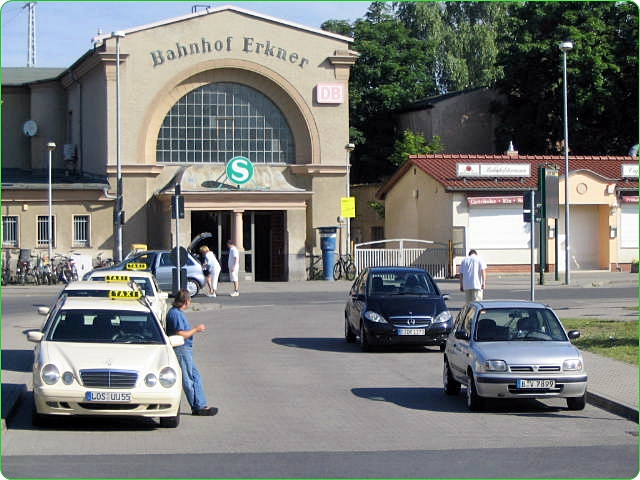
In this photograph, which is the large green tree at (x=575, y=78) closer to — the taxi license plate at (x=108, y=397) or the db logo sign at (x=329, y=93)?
the db logo sign at (x=329, y=93)

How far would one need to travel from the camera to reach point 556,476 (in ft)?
33.1

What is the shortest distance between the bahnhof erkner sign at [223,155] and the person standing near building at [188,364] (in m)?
31.4

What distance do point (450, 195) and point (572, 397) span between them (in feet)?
106

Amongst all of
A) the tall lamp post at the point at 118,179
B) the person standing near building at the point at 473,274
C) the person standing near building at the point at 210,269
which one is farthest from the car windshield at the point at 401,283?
the tall lamp post at the point at 118,179

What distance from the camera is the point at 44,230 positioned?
153 ft

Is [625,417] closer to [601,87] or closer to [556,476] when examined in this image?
[556,476]

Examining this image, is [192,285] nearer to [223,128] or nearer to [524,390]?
[223,128]

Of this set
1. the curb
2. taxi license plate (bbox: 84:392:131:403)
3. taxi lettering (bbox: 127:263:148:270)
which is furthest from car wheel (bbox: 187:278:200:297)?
taxi license plate (bbox: 84:392:131:403)

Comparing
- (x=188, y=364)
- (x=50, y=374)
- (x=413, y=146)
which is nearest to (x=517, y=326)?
(x=188, y=364)

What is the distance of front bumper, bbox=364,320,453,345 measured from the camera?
69.2ft

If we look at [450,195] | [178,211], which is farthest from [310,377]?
[450,195]

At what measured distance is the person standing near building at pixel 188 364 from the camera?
13750 mm

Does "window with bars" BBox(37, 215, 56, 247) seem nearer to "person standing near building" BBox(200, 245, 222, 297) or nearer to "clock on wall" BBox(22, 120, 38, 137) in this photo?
"clock on wall" BBox(22, 120, 38, 137)

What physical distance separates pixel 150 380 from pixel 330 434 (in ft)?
7.10
